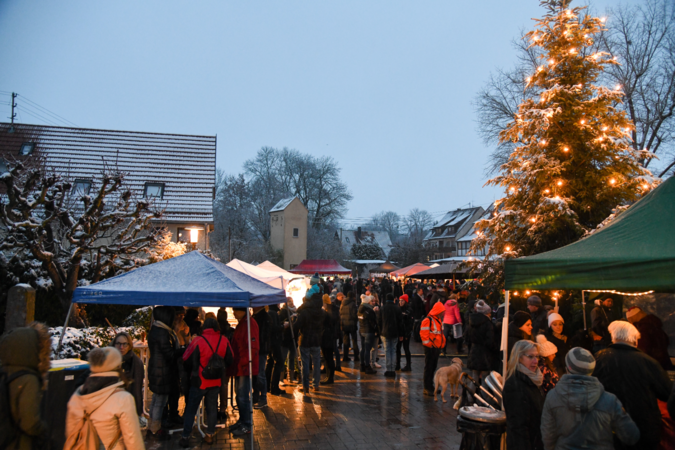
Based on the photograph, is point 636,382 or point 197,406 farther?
point 197,406

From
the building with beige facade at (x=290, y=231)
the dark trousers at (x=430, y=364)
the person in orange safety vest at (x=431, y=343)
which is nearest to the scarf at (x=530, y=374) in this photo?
Result: the person in orange safety vest at (x=431, y=343)

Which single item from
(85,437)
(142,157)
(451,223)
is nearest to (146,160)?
(142,157)

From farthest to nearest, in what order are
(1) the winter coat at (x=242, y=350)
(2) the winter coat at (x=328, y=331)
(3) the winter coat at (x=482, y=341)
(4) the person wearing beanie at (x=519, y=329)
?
A: (2) the winter coat at (x=328, y=331), (3) the winter coat at (x=482, y=341), (1) the winter coat at (x=242, y=350), (4) the person wearing beanie at (x=519, y=329)

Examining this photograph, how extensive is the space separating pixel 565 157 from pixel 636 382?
1046cm

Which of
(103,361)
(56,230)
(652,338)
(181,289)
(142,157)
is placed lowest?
(652,338)

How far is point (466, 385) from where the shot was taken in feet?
18.9

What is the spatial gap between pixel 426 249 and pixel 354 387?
56.1 meters

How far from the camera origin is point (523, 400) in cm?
410

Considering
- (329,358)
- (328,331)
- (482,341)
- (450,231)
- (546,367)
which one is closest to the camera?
(546,367)

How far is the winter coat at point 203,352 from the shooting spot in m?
6.14

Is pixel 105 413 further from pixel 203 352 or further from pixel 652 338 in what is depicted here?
pixel 652 338

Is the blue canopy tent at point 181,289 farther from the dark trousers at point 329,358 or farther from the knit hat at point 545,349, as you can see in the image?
the knit hat at point 545,349

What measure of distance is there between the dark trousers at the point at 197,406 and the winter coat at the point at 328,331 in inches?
Result: 144

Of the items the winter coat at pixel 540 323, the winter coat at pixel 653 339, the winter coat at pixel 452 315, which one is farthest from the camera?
the winter coat at pixel 452 315
